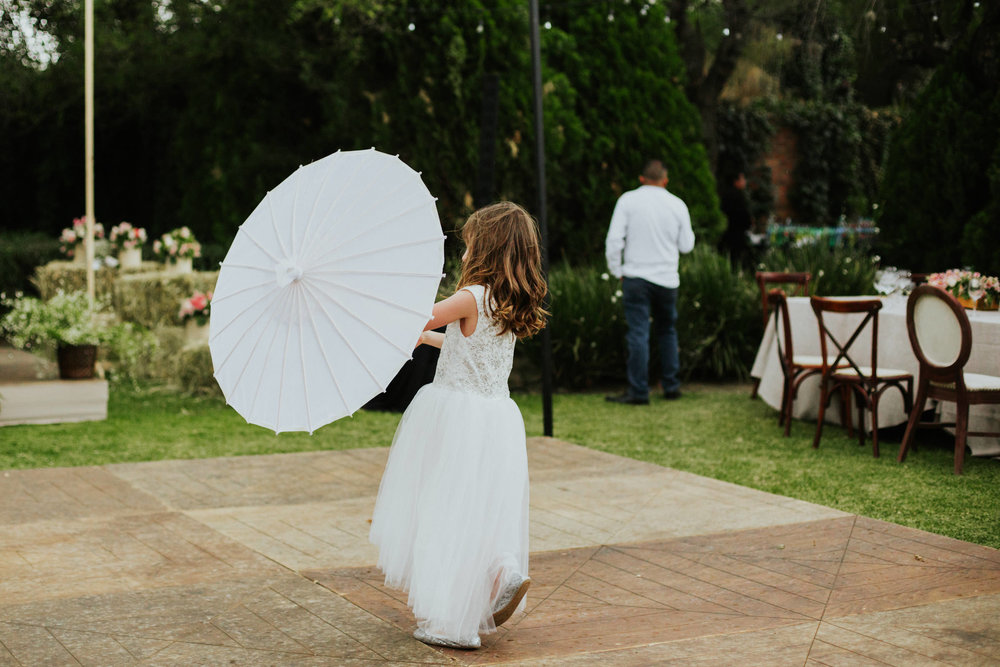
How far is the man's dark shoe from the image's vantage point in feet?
31.6

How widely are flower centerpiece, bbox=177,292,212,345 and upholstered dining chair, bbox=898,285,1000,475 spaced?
6179 mm

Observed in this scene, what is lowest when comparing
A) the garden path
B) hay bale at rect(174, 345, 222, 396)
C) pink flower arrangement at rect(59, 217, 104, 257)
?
the garden path

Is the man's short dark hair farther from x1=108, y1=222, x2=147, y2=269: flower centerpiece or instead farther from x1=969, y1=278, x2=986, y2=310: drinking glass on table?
x1=108, y1=222, x2=147, y2=269: flower centerpiece

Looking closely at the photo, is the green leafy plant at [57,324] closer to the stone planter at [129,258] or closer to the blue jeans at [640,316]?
the stone planter at [129,258]

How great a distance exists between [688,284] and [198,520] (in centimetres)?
632

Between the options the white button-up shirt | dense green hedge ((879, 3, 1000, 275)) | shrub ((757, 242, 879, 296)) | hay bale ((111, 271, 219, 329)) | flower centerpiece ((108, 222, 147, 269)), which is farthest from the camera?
flower centerpiece ((108, 222, 147, 269))

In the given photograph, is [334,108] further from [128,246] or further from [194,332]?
[194,332]

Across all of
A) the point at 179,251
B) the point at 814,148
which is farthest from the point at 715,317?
the point at 814,148

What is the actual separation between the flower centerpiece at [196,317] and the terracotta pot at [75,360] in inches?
62.4

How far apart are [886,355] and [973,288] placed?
73 cm

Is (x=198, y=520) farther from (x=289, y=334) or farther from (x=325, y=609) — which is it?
(x=289, y=334)

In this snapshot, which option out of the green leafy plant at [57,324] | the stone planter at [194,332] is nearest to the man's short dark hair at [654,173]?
the stone planter at [194,332]

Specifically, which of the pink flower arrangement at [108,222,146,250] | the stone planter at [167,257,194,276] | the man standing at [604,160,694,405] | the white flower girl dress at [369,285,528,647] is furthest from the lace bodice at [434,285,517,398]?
the pink flower arrangement at [108,222,146,250]

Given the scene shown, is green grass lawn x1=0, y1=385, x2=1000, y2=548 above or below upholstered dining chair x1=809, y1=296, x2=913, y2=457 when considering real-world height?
below
